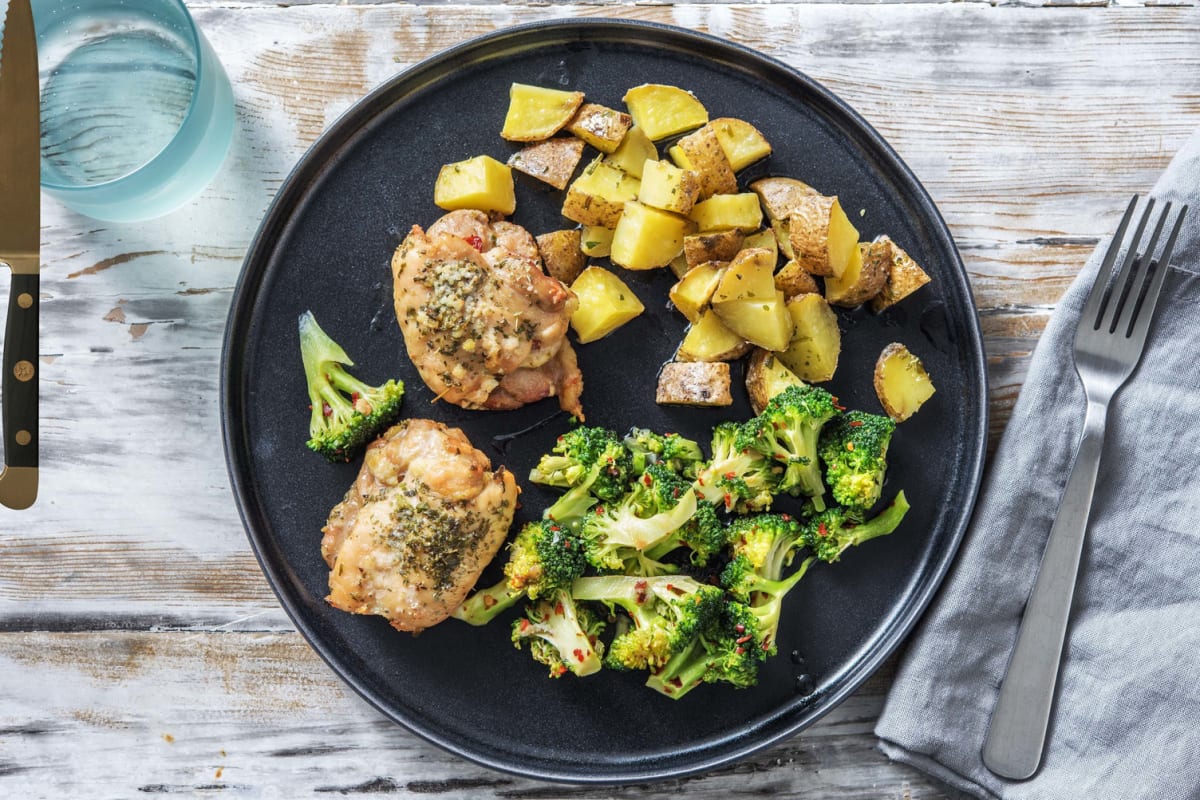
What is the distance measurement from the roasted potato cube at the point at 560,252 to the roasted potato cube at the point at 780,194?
0.61 m

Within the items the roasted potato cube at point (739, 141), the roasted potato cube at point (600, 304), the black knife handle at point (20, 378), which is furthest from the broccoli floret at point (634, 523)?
the black knife handle at point (20, 378)

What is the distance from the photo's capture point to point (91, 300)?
2973 mm

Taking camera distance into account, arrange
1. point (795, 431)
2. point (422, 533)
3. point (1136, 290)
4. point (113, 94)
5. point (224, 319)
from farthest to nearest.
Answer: point (224, 319) → point (113, 94) → point (1136, 290) → point (795, 431) → point (422, 533)

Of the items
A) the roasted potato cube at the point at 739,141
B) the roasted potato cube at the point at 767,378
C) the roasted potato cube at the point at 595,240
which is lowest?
the roasted potato cube at the point at 767,378

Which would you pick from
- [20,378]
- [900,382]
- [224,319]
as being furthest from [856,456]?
[20,378]

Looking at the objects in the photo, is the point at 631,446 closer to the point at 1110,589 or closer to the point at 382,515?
the point at 382,515

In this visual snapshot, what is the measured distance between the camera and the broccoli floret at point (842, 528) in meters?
2.66

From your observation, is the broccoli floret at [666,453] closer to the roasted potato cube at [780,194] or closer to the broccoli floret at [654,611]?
the broccoli floret at [654,611]

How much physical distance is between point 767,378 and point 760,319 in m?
0.20

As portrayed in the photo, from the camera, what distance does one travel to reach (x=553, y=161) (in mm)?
2770

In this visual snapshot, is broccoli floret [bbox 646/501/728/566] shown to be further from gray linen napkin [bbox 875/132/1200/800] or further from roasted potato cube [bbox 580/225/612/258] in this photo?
roasted potato cube [bbox 580/225/612/258]

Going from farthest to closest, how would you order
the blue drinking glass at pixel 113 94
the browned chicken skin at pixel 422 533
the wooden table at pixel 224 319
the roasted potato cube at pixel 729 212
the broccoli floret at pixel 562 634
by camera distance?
the wooden table at pixel 224 319
the blue drinking glass at pixel 113 94
the roasted potato cube at pixel 729 212
the broccoli floret at pixel 562 634
the browned chicken skin at pixel 422 533

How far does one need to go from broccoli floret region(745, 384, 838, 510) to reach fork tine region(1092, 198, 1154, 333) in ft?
3.02

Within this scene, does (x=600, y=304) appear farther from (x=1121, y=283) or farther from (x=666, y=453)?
(x=1121, y=283)
